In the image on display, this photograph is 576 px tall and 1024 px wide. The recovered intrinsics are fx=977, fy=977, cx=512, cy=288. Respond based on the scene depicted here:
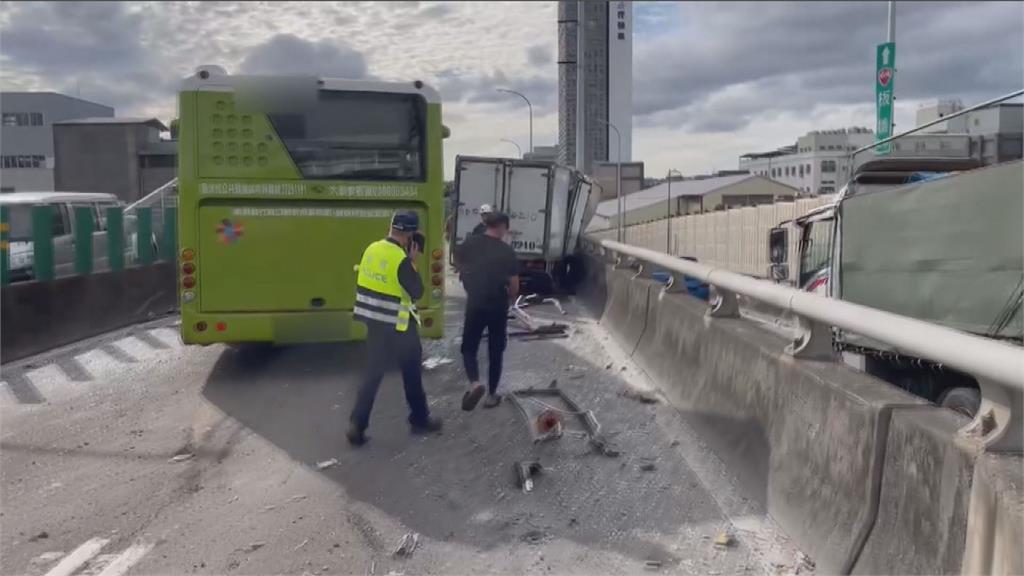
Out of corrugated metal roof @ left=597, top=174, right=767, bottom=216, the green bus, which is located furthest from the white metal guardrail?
corrugated metal roof @ left=597, top=174, right=767, bottom=216

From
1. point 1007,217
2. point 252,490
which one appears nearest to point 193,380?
point 252,490

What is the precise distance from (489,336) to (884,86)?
12.5m

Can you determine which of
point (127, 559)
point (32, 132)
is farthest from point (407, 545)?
point (32, 132)

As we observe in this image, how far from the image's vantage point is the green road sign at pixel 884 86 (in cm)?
1800

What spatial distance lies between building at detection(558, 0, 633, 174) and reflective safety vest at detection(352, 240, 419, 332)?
767 inches

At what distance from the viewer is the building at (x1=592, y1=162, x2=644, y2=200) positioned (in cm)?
6544

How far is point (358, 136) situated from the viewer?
10.2m

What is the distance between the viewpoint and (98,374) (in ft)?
35.0

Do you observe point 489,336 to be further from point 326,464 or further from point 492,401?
point 326,464

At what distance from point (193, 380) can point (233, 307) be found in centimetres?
98

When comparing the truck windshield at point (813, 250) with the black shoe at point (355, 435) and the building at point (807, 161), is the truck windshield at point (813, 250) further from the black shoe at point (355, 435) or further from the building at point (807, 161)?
the building at point (807, 161)

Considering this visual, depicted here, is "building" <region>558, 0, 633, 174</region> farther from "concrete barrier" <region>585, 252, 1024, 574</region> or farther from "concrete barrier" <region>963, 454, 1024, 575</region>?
"concrete barrier" <region>963, 454, 1024, 575</region>

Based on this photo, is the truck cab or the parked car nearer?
the truck cab

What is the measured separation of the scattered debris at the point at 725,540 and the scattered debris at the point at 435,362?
5.85 meters
